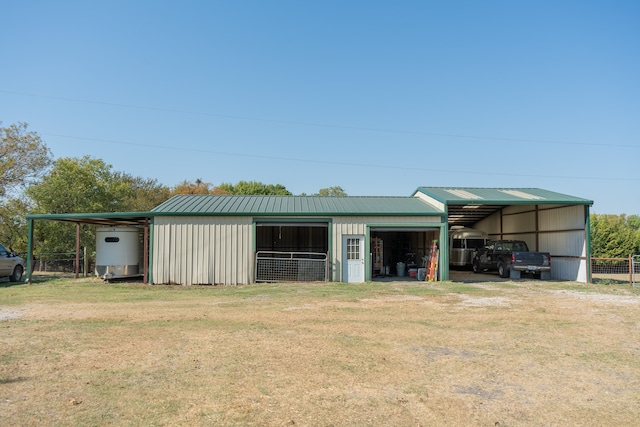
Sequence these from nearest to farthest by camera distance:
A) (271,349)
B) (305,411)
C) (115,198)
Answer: (305,411), (271,349), (115,198)

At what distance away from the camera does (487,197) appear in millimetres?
20594

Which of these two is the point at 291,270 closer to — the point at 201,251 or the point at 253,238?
the point at 253,238

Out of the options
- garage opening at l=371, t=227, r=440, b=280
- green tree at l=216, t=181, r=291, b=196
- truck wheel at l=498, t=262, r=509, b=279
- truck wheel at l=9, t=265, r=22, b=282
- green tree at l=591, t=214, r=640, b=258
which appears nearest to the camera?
truck wheel at l=9, t=265, r=22, b=282

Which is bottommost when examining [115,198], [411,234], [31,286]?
[31,286]

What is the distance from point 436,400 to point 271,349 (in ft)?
9.43

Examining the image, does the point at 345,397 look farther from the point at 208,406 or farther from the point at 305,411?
the point at 208,406

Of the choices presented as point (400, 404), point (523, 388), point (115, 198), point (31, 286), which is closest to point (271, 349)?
point (400, 404)

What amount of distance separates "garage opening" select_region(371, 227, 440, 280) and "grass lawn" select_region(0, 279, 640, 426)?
9338mm

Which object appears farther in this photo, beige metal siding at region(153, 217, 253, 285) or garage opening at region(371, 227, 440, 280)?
garage opening at region(371, 227, 440, 280)

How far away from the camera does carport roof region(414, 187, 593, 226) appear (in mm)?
18891

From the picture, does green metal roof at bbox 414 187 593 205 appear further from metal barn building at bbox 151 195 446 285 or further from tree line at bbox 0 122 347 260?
tree line at bbox 0 122 347 260

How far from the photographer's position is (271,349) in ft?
23.0

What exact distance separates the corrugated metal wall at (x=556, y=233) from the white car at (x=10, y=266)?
23396 mm

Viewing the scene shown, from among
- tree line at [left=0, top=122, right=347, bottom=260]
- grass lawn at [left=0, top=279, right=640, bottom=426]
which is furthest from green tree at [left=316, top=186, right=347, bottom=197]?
grass lawn at [left=0, top=279, right=640, bottom=426]
